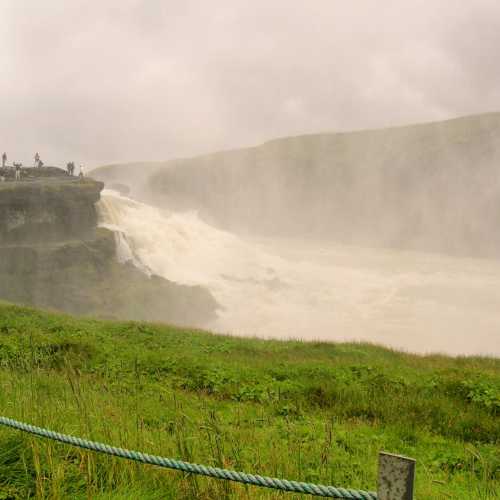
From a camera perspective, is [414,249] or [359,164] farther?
[359,164]

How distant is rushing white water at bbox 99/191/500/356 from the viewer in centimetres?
3878

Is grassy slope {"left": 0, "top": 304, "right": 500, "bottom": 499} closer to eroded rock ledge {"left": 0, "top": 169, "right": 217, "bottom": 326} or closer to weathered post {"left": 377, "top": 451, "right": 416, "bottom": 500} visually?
weathered post {"left": 377, "top": 451, "right": 416, "bottom": 500}

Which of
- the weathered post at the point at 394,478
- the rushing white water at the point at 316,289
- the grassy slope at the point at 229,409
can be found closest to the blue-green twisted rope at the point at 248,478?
the weathered post at the point at 394,478

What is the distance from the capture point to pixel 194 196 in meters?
121

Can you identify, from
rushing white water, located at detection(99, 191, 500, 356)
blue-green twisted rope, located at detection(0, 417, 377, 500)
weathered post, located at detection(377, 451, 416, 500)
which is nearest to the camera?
weathered post, located at detection(377, 451, 416, 500)

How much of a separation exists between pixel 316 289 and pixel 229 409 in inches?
1721

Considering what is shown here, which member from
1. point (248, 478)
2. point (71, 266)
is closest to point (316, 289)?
point (71, 266)

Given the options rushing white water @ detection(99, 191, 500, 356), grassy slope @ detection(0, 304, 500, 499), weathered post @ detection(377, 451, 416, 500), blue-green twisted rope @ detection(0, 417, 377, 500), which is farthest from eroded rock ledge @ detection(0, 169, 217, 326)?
weathered post @ detection(377, 451, 416, 500)

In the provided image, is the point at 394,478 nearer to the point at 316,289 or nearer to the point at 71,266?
the point at 71,266

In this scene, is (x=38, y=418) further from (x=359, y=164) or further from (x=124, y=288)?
(x=359, y=164)

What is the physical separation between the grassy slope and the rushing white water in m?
22.0

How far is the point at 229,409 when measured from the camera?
988cm

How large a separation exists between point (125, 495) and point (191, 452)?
95 cm

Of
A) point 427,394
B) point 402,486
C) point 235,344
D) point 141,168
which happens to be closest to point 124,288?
point 235,344
